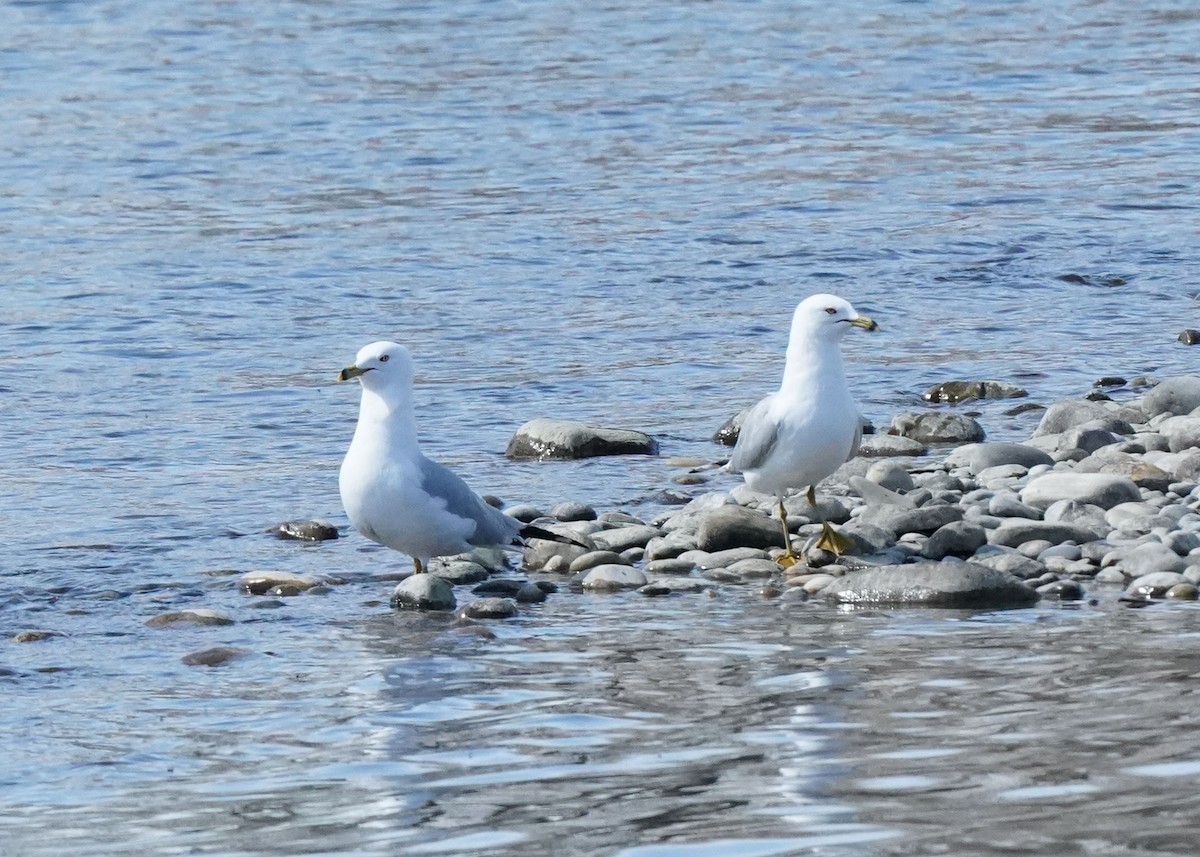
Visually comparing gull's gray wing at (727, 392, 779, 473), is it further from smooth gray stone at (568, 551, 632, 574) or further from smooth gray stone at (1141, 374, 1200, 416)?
smooth gray stone at (1141, 374, 1200, 416)

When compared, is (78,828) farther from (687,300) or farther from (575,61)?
(575,61)

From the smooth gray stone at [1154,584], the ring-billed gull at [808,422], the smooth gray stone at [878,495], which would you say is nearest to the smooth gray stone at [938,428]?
the smooth gray stone at [878,495]

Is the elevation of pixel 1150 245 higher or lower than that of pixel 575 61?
lower

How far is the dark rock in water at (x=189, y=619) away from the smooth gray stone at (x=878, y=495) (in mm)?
3021

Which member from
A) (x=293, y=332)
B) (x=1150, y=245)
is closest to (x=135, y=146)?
(x=293, y=332)

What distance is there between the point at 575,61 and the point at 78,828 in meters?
23.8

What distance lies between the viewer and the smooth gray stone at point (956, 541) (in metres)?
8.66

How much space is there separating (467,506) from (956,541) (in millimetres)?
2039

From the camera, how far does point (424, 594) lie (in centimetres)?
829

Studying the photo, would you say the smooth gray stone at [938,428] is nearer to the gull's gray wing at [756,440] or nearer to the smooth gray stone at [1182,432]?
the smooth gray stone at [1182,432]

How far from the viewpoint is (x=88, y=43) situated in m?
30.8

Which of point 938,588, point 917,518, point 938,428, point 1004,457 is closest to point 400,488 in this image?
point 938,588

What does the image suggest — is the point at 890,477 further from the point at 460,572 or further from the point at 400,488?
the point at 400,488

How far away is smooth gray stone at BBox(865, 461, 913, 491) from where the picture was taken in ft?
32.3
